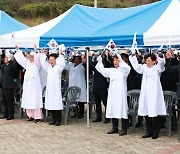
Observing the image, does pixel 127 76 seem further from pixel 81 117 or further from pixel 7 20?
pixel 7 20

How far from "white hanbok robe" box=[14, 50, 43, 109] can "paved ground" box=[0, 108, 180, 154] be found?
0.65 meters

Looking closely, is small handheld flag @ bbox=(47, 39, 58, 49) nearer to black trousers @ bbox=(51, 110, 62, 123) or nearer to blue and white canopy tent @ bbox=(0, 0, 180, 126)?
blue and white canopy tent @ bbox=(0, 0, 180, 126)

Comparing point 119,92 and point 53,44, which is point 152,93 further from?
point 53,44

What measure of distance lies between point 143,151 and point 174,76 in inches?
A: 93.3

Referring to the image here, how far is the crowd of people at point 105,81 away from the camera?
8.44 m

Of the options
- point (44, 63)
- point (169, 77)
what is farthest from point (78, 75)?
point (169, 77)

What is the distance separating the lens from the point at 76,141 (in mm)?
8289

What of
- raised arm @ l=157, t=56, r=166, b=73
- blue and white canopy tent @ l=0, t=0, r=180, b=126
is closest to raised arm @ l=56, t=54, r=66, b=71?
blue and white canopy tent @ l=0, t=0, r=180, b=126

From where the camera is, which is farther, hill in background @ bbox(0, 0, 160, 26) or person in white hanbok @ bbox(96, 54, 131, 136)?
hill in background @ bbox(0, 0, 160, 26)

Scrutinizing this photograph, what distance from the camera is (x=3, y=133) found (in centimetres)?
917

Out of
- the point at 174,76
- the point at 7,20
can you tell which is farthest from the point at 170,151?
the point at 7,20

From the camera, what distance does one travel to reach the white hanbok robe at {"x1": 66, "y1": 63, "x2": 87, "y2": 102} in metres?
11.1

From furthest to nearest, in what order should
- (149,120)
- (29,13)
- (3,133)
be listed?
(29,13) < (3,133) < (149,120)

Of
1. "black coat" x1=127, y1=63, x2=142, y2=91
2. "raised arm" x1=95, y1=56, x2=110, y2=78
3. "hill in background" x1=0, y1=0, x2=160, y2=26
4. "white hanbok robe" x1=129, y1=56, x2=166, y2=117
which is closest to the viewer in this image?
"white hanbok robe" x1=129, y1=56, x2=166, y2=117
